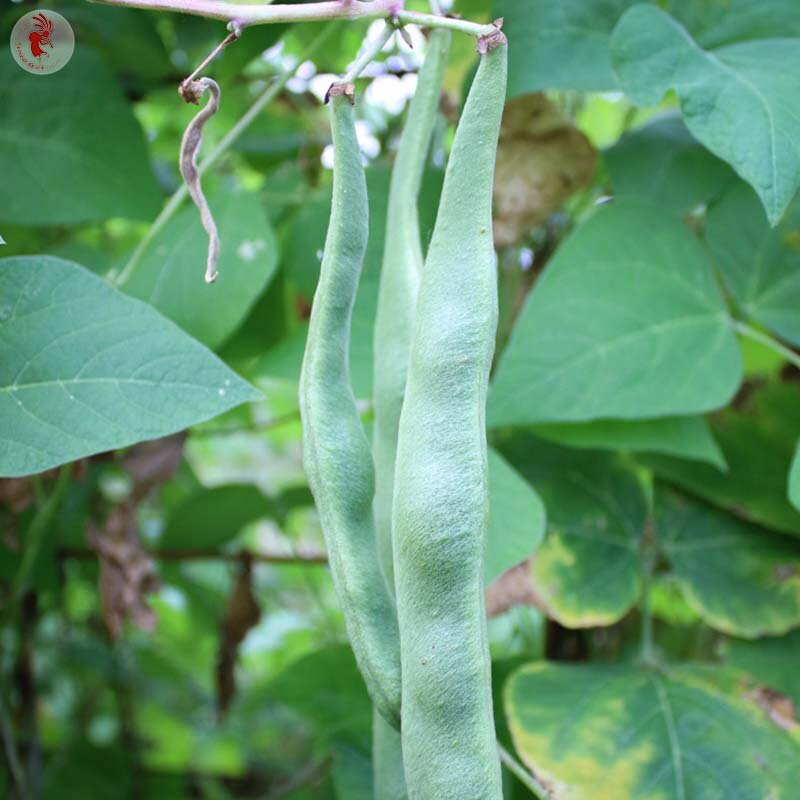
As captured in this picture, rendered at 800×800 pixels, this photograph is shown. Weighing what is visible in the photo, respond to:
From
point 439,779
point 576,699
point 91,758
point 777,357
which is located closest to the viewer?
point 439,779

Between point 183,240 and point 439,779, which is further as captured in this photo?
point 183,240

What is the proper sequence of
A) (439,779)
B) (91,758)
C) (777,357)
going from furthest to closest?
(91,758) → (777,357) → (439,779)

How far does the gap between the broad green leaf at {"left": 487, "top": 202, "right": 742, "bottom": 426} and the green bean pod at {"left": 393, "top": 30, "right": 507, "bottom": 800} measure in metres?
0.32

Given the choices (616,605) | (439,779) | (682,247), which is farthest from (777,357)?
(439,779)

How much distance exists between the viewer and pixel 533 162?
3.47 ft

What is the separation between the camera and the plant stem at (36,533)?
111 centimetres

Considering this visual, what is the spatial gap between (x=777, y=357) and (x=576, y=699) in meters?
0.56

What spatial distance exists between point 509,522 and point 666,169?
1.51ft

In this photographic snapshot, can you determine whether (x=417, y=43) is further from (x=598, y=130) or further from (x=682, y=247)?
(x=598, y=130)

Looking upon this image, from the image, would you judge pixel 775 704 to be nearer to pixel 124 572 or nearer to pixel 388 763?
pixel 388 763

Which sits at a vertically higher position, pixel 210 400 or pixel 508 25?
pixel 508 25

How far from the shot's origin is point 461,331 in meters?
0.56

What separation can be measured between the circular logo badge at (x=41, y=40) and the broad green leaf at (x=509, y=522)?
→ 0.49m

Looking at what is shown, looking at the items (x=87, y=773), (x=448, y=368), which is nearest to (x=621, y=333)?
(x=448, y=368)
